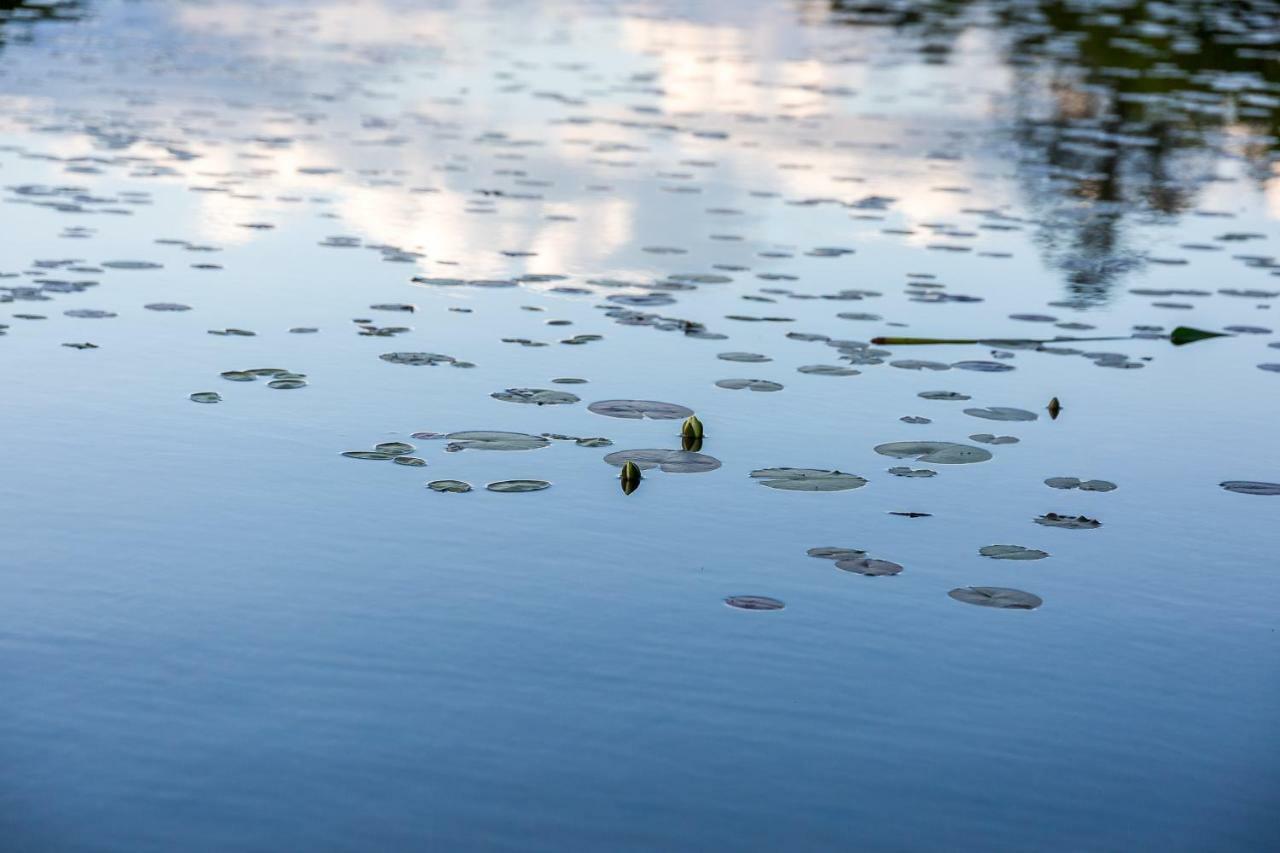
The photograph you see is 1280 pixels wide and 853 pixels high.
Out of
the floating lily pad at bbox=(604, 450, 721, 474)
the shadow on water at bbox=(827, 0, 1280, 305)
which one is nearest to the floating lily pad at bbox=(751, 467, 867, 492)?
the floating lily pad at bbox=(604, 450, 721, 474)

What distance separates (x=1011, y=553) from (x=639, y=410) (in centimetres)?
163

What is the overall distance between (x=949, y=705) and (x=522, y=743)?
97 cm

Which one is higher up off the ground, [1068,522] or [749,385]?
[749,385]

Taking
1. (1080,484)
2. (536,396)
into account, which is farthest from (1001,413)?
(536,396)

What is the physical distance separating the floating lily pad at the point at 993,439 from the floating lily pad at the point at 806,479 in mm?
670

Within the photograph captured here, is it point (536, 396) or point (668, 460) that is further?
point (536, 396)

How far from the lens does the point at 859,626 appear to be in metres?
4.21

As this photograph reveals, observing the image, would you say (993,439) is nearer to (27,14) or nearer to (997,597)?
(997,597)

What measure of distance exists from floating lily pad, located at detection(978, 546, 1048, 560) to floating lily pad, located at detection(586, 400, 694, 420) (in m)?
1.46

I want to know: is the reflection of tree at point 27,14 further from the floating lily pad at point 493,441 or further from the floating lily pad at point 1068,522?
the floating lily pad at point 1068,522

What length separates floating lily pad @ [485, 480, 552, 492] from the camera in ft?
16.7

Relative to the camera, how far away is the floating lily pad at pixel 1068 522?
5.03m

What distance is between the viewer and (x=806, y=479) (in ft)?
17.4

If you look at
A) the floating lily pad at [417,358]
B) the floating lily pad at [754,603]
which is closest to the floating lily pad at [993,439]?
the floating lily pad at [754,603]
